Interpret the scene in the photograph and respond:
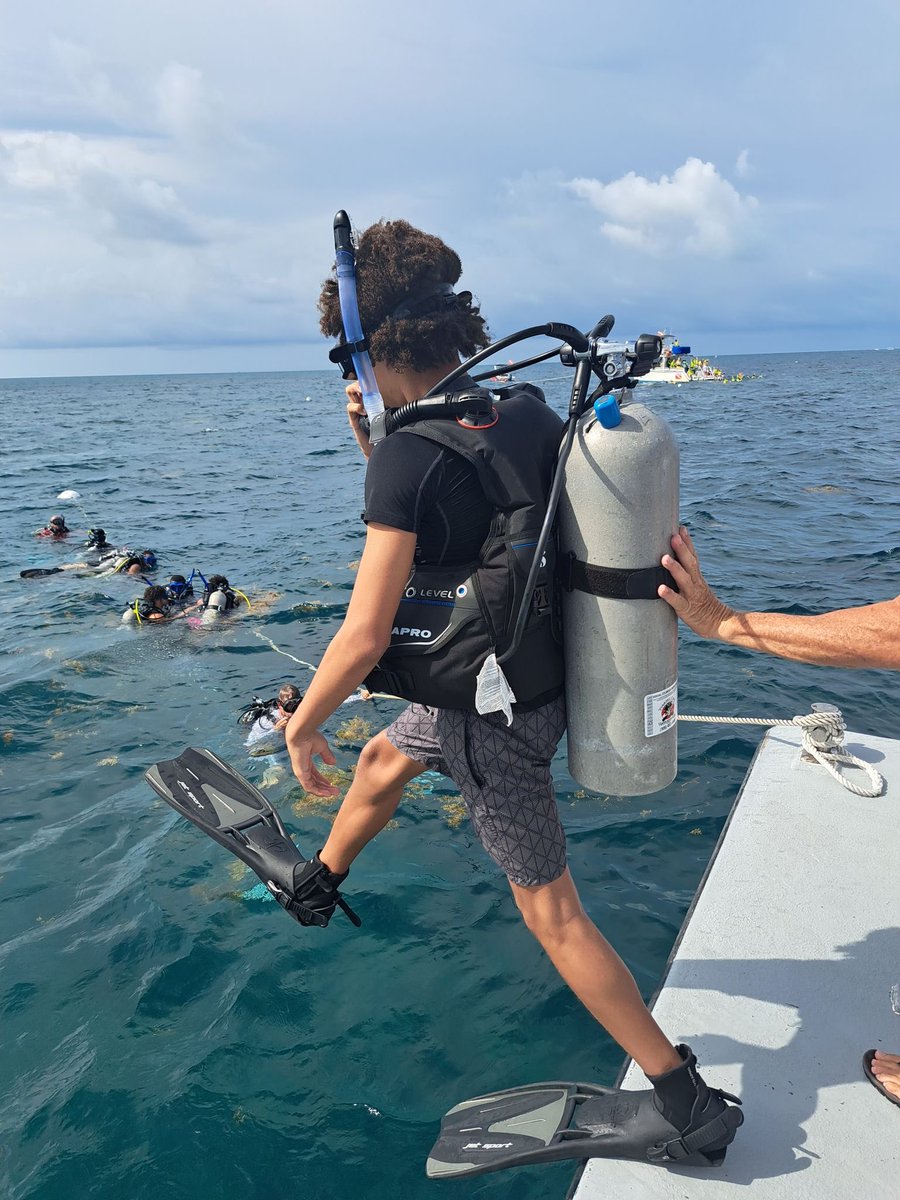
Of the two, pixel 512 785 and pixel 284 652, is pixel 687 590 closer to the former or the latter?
pixel 512 785

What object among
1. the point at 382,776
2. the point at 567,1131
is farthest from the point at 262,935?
the point at 567,1131

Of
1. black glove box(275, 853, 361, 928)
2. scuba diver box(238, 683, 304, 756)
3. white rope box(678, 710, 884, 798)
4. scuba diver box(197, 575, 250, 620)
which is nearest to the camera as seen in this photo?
black glove box(275, 853, 361, 928)

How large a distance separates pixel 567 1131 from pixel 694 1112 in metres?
0.46

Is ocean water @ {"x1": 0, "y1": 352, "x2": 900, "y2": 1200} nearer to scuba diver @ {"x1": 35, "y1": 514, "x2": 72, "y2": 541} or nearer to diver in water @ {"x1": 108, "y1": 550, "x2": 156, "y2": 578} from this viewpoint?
diver in water @ {"x1": 108, "y1": 550, "x2": 156, "y2": 578}

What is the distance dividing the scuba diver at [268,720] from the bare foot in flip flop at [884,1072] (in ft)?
17.0

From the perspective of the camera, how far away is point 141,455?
37938mm

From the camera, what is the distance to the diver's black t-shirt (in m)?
2.29

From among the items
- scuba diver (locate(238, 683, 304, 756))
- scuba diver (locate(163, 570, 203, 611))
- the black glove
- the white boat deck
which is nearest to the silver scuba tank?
the white boat deck

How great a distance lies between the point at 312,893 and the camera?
335 cm

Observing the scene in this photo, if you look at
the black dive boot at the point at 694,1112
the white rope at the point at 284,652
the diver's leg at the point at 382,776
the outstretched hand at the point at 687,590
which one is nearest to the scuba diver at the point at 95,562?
the white rope at the point at 284,652

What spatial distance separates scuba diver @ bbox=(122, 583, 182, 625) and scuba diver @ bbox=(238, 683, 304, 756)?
395 centimetres

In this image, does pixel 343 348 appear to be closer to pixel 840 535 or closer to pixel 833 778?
pixel 833 778

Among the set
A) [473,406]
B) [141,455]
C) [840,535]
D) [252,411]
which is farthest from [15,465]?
[252,411]

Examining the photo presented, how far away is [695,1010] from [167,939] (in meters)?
2.89
